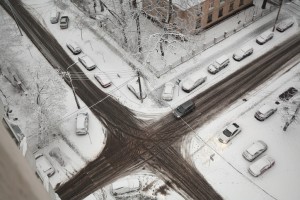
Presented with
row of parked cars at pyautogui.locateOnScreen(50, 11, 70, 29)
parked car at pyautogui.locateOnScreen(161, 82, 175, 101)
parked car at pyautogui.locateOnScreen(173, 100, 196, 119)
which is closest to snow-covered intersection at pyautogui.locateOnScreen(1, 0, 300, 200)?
parked car at pyautogui.locateOnScreen(161, 82, 175, 101)

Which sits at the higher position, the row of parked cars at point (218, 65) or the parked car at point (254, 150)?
the row of parked cars at point (218, 65)

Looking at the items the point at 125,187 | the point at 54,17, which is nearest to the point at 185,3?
the point at 54,17

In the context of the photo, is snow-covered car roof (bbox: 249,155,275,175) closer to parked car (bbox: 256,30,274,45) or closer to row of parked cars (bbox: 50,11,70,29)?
parked car (bbox: 256,30,274,45)

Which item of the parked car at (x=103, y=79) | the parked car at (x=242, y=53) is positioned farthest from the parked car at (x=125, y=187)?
the parked car at (x=242, y=53)

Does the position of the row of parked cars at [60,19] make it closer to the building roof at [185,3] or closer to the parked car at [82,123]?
the building roof at [185,3]

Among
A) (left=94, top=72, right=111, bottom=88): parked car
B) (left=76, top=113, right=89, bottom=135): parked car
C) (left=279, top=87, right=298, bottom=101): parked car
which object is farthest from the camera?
(left=94, top=72, right=111, bottom=88): parked car

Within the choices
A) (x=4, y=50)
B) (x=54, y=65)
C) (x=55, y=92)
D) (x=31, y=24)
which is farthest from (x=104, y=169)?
(x=31, y=24)

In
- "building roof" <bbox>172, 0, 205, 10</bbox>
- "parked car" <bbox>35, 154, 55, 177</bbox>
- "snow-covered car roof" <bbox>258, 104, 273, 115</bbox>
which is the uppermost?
"building roof" <bbox>172, 0, 205, 10</bbox>

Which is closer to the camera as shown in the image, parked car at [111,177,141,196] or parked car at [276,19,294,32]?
parked car at [111,177,141,196]
